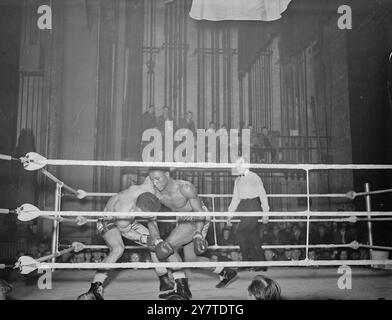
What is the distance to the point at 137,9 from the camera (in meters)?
2.17

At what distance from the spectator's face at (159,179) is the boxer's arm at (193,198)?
0.31 ft

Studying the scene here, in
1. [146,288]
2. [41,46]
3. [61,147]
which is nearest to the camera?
[146,288]

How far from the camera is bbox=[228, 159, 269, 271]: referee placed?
2177 millimetres

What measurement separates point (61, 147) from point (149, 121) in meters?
0.47

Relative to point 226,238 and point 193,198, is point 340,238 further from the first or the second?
point 193,198

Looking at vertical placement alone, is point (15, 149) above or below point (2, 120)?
below

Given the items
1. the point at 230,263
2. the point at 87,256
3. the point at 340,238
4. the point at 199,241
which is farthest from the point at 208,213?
the point at 340,238

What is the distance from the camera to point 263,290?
183 cm

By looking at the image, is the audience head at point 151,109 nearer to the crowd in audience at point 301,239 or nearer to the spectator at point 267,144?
A: the spectator at point 267,144

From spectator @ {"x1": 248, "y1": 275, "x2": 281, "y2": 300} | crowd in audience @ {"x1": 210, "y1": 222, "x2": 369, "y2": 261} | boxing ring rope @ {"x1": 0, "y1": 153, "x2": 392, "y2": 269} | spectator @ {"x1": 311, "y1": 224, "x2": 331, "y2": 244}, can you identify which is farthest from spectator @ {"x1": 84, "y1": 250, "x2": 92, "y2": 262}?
spectator @ {"x1": 311, "y1": 224, "x2": 331, "y2": 244}

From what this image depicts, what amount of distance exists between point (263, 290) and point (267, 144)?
2.53ft
